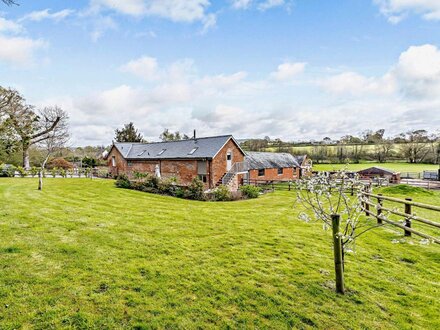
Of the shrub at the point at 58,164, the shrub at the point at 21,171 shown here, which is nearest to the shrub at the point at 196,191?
the shrub at the point at 21,171

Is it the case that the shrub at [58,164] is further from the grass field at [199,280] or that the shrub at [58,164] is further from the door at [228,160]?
the grass field at [199,280]

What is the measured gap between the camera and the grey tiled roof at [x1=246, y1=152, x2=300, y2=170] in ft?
103

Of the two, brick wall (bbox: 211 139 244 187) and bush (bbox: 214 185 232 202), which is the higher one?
brick wall (bbox: 211 139 244 187)

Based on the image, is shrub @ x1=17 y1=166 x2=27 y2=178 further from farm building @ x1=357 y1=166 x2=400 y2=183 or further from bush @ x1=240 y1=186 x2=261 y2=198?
farm building @ x1=357 y1=166 x2=400 y2=183

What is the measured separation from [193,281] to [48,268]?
2951mm

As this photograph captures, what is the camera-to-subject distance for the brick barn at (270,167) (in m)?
30.9

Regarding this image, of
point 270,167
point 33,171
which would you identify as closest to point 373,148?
point 270,167

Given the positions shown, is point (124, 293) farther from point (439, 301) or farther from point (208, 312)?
point (439, 301)

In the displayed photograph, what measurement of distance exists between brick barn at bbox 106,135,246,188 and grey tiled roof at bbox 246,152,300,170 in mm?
4353

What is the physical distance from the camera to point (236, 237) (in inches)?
292

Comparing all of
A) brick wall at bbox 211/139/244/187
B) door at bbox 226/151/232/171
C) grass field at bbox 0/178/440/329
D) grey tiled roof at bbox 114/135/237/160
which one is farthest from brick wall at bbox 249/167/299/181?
grass field at bbox 0/178/440/329

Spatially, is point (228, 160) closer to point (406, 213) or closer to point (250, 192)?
point (250, 192)

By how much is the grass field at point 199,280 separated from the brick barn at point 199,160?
15.6 m

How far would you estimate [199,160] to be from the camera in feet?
78.1
